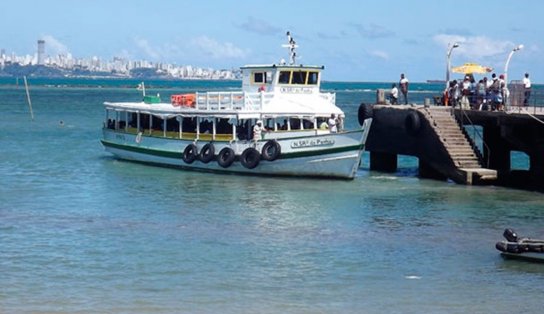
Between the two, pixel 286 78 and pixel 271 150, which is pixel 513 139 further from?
pixel 286 78

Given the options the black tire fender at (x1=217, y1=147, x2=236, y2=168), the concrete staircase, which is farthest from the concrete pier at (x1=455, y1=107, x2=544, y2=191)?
the black tire fender at (x1=217, y1=147, x2=236, y2=168)

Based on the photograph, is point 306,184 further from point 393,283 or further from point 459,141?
point 393,283

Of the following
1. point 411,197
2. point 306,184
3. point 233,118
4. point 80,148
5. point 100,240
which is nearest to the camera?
point 100,240

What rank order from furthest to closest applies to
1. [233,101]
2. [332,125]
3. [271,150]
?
1. [233,101]
2. [332,125]
3. [271,150]

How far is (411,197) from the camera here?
33.3 m

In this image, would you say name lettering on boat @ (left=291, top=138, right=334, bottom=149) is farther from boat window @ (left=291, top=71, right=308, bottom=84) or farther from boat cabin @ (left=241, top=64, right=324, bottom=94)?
boat window @ (left=291, top=71, right=308, bottom=84)

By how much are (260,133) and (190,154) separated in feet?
11.2

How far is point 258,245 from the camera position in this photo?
24484 mm

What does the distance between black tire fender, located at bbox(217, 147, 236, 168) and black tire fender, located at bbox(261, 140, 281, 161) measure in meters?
1.48

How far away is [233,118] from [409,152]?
651cm

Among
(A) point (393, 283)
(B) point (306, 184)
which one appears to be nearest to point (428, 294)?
(A) point (393, 283)

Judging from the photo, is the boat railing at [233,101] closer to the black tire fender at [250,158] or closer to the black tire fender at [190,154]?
the black tire fender at [190,154]

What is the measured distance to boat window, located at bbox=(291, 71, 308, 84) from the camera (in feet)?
133

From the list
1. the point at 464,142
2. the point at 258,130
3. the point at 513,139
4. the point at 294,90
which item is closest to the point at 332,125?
the point at 258,130
